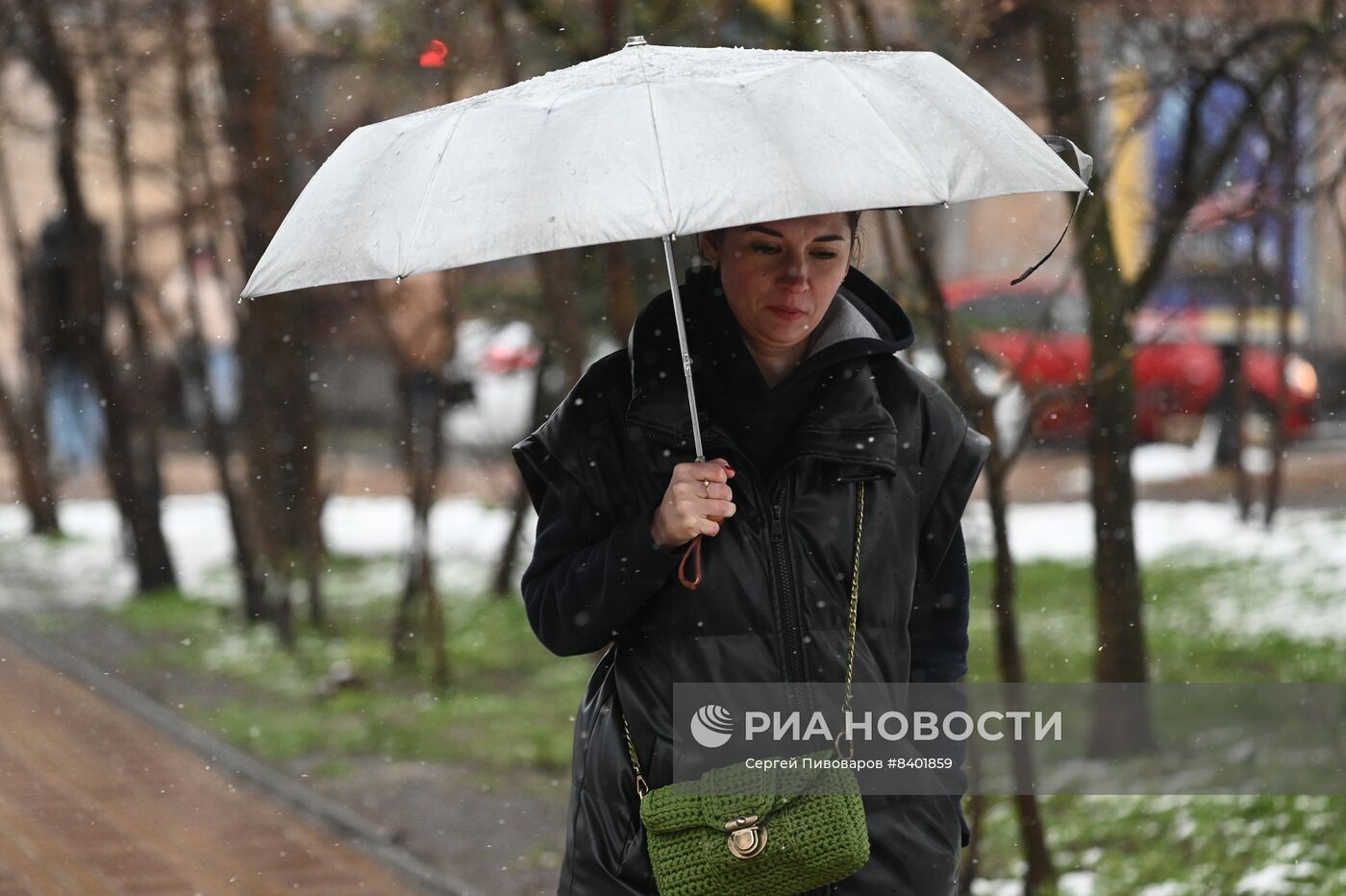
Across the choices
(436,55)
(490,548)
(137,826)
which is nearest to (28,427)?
(490,548)

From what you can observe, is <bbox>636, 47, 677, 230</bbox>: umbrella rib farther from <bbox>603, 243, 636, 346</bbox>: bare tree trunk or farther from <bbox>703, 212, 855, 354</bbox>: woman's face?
<bbox>603, 243, 636, 346</bbox>: bare tree trunk

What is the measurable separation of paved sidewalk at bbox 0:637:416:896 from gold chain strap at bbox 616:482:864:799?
321 cm

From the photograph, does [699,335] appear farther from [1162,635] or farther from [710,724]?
[1162,635]

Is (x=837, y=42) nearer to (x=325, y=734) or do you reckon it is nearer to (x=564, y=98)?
(x=564, y=98)

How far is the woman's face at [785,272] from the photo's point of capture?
2.66 m

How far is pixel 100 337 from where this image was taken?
11.3 metres

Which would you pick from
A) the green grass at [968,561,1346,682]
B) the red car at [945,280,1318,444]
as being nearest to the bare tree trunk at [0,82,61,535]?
the red car at [945,280,1318,444]

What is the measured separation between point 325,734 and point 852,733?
5.68 meters

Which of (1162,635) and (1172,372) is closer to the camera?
(1162,635)

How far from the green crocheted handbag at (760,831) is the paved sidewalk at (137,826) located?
10.8 ft

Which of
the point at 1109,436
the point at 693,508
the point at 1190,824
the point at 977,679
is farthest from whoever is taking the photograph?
the point at 977,679

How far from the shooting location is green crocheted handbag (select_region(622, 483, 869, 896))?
2562 mm

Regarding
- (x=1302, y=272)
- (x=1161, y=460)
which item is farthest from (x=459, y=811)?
(x=1161, y=460)

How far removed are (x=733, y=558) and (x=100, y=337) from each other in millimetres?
9557
